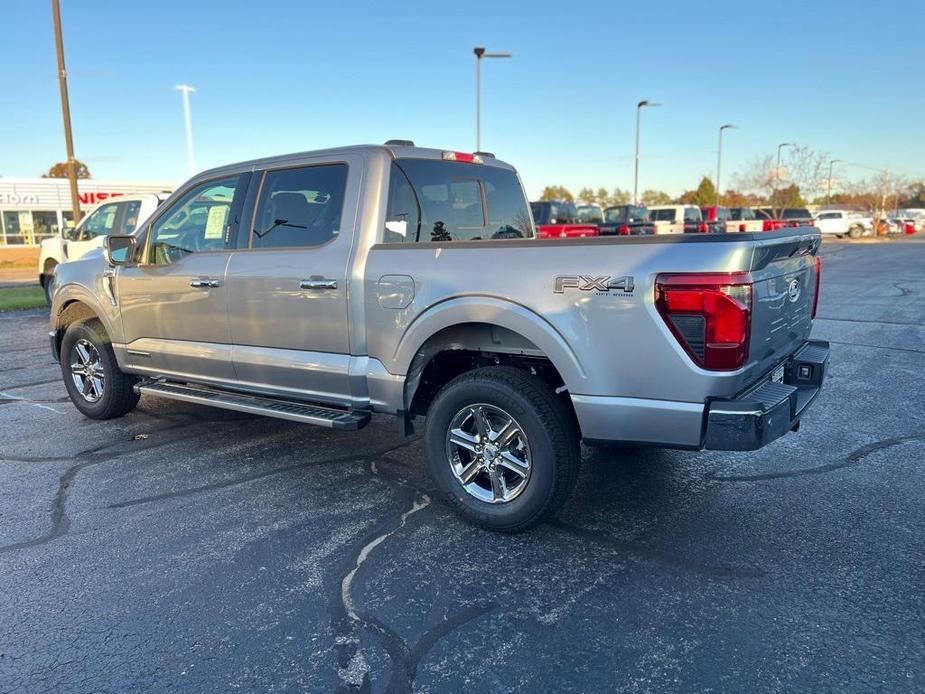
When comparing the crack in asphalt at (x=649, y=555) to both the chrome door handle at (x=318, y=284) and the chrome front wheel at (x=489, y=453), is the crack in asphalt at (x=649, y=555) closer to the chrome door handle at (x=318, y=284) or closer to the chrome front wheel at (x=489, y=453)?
the chrome front wheel at (x=489, y=453)

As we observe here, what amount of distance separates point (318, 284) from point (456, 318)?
1010 millimetres

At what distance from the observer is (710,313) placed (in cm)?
314

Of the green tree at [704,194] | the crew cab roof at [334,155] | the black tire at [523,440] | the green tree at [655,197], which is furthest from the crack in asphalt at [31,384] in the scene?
the green tree at [655,197]

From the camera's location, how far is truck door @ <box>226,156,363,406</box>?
4.36 m

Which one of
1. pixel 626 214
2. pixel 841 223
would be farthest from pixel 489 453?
pixel 841 223

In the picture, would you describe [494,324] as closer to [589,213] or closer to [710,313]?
[710,313]

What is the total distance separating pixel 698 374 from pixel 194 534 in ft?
9.09

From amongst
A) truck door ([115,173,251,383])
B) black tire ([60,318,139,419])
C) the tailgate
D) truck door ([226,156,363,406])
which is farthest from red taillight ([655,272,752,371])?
Result: black tire ([60,318,139,419])

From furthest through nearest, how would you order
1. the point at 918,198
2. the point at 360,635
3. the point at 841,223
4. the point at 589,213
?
the point at 918,198
the point at 841,223
the point at 589,213
the point at 360,635

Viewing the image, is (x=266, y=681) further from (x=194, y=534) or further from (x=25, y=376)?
(x=25, y=376)

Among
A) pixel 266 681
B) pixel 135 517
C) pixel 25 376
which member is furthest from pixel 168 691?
pixel 25 376

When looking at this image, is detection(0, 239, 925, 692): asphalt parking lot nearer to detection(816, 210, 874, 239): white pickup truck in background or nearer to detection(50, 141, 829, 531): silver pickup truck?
detection(50, 141, 829, 531): silver pickup truck

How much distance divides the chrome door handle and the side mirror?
1.92 m

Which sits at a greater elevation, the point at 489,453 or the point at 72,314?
the point at 72,314
